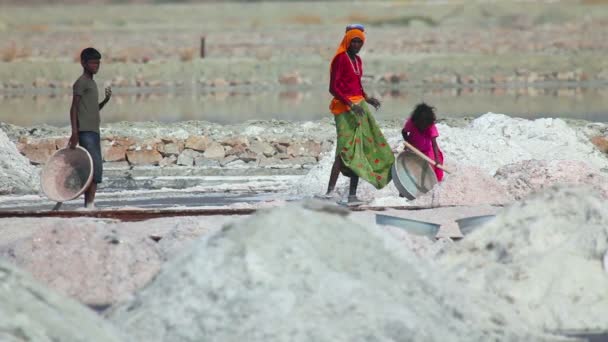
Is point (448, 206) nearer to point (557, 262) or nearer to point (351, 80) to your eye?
point (351, 80)

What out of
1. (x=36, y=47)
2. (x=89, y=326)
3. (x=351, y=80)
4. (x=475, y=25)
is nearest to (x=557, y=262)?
(x=89, y=326)

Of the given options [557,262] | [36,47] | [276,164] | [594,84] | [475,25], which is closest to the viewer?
[557,262]

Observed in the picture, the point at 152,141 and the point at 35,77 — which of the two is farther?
the point at 35,77

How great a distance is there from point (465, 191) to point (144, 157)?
15.9 feet

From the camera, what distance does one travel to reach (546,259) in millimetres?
7016

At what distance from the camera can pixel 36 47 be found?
136 ft

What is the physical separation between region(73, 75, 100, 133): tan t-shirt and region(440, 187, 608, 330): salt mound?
3683 mm

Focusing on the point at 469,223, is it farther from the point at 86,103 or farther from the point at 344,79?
the point at 86,103

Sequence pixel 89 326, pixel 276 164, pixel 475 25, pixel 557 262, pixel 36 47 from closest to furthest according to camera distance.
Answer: pixel 89 326, pixel 557 262, pixel 276 164, pixel 36 47, pixel 475 25

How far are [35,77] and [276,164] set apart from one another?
17.6 metres

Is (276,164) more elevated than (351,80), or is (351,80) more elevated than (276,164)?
(351,80)

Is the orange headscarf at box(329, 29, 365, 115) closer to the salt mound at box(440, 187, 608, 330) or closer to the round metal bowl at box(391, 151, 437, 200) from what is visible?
the round metal bowl at box(391, 151, 437, 200)

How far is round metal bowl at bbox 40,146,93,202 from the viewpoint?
10227 mm

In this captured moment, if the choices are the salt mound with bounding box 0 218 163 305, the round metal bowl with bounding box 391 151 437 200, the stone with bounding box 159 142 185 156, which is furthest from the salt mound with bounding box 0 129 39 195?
the salt mound with bounding box 0 218 163 305
